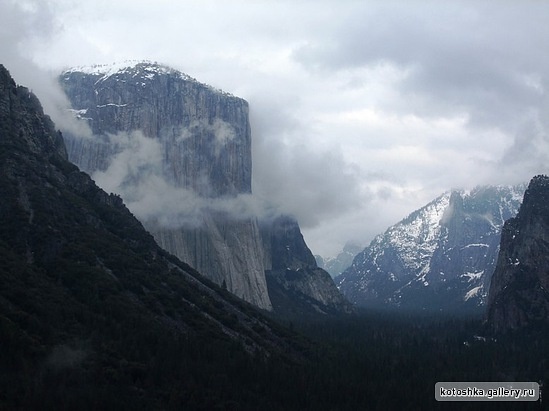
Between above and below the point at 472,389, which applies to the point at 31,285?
above

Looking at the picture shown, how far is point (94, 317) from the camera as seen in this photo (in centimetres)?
13112

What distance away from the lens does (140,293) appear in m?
159

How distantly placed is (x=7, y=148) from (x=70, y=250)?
125 ft

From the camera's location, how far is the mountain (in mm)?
108062

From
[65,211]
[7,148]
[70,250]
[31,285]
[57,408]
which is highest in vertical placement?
[7,148]

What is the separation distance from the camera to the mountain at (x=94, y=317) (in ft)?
355

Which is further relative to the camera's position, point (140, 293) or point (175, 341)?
point (140, 293)

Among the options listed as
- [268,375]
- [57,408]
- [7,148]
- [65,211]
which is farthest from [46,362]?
[7,148]

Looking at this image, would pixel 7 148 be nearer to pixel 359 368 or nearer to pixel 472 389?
pixel 359 368

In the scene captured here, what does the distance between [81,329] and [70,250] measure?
3784 cm

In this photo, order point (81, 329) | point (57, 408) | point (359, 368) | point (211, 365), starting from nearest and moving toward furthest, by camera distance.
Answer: point (57, 408), point (81, 329), point (211, 365), point (359, 368)

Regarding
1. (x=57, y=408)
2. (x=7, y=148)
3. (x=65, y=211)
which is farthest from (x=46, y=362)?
(x=7, y=148)

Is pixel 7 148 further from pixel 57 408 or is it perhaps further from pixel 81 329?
pixel 57 408

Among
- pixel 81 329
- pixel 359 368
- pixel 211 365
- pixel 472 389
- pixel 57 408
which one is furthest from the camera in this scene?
pixel 359 368
